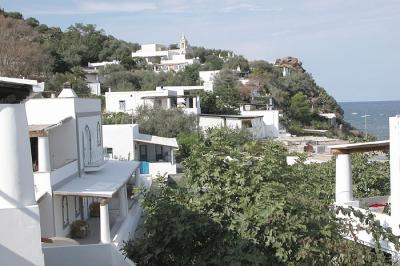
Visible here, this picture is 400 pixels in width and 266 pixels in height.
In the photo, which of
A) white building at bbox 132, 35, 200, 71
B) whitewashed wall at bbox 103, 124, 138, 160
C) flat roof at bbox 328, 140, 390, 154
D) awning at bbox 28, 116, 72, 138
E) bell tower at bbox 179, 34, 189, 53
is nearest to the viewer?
flat roof at bbox 328, 140, 390, 154

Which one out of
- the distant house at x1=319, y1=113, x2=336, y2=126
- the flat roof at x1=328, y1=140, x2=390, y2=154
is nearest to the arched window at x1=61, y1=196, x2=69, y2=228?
the flat roof at x1=328, y1=140, x2=390, y2=154

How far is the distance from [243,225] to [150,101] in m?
41.9

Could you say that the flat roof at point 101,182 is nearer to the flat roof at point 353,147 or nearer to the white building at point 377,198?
the white building at point 377,198

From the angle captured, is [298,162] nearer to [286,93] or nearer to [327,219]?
[327,219]

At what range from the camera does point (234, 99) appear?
6216 centimetres

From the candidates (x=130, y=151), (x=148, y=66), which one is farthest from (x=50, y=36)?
(x=130, y=151)

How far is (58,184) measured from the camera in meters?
17.6

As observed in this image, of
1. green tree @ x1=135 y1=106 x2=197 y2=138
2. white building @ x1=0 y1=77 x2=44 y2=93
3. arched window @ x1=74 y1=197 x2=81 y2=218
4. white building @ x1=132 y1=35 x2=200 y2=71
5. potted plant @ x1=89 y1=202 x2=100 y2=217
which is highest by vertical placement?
white building @ x1=132 y1=35 x2=200 y2=71

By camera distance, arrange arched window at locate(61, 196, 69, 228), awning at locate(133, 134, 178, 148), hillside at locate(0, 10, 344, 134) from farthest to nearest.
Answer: hillside at locate(0, 10, 344, 134) < awning at locate(133, 134, 178, 148) < arched window at locate(61, 196, 69, 228)

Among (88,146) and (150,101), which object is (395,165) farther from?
(150,101)

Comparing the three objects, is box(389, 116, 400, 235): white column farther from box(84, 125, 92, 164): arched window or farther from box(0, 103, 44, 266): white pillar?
box(84, 125, 92, 164): arched window

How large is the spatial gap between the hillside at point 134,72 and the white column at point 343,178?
36.7 meters

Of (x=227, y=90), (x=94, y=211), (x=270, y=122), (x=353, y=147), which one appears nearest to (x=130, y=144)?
(x=94, y=211)

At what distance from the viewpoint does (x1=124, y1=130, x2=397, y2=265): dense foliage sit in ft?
24.8
